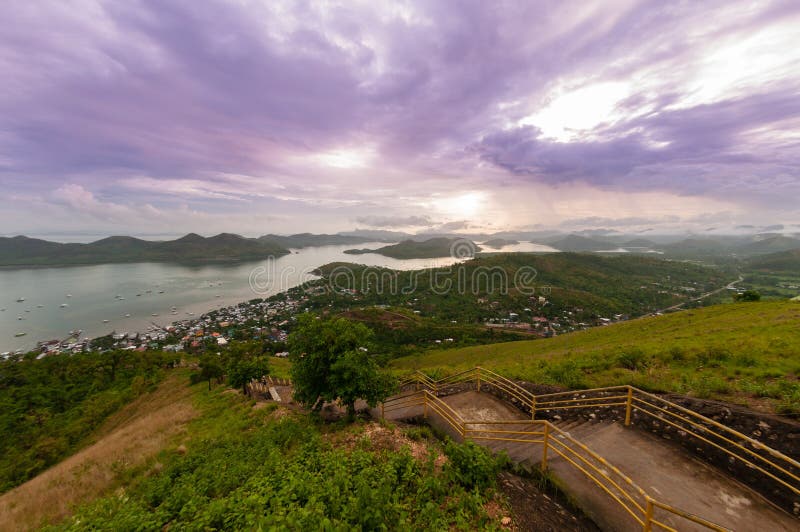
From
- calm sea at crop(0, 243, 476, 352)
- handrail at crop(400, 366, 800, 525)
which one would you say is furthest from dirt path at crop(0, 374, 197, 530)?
calm sea at crop(0, 243, 476, 352)

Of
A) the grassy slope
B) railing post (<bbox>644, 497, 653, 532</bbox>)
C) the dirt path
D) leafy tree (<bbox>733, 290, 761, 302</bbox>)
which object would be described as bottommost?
the dirt path

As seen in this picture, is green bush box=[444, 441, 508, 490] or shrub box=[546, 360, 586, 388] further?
shrub box=[546, 360, 586, 388]

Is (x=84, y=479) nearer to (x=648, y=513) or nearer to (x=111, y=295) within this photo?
(x=648, y=513)

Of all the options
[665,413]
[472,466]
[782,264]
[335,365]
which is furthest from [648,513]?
[782,264]

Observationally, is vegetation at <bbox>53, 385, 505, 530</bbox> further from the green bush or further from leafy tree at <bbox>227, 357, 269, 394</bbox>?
leafy tree at <bbox>227, 357, 269, 394</bbox>

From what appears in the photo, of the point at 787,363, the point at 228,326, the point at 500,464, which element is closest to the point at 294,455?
the point at 500,464

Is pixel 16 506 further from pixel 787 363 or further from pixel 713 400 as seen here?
pixel 787 363
